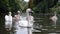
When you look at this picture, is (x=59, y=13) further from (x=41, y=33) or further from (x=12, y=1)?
(x=41, y=33)

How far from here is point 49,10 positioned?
46.2 meters

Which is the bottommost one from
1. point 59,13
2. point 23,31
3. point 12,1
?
point 23,31

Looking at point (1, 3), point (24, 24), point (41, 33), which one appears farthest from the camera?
point (1, 3)

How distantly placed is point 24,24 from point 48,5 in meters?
38.2

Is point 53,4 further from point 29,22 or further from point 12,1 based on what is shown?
point 29,22

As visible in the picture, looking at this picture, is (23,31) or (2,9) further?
(2,9)

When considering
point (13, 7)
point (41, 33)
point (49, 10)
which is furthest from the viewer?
point (49, 10)

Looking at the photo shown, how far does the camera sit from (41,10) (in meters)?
48.0

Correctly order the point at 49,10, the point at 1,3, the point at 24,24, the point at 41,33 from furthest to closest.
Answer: the point at 49,10 → the point at 1,3 → the point at 41,33 → the point at 24,24

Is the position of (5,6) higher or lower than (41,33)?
higher

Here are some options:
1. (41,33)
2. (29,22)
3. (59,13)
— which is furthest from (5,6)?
(29,22)

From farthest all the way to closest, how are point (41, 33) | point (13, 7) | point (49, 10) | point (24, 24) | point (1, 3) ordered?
point (49, 10) < point (13, 7) < point (1, 3) < point (41, 33) < point (24, 24)

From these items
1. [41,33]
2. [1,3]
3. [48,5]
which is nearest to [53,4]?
[48,5]

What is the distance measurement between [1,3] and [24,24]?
31.1 meters
